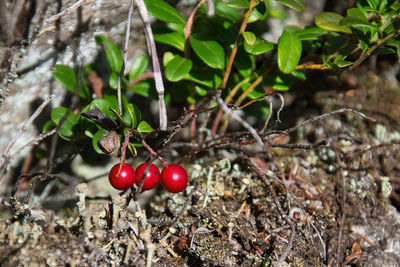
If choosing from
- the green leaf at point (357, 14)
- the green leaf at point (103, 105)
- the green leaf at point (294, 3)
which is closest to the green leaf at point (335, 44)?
the green leaf at point (357, 14)

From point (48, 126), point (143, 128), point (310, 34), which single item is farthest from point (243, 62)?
point (48, 126)

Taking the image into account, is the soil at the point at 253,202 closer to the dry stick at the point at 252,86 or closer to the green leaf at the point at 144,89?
the dry stick at the point at 252,86

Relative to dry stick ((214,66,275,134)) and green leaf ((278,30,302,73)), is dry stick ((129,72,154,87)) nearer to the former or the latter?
dry stick ((214,66,275,134))

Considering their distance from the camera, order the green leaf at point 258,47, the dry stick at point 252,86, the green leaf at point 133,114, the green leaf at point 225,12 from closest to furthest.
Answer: the green leaf at point 133,114
the green leaf at point 258,47
the green leaf at point 225,12
the dry stick at point 252,86

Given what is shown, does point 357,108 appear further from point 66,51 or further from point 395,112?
point 66,51

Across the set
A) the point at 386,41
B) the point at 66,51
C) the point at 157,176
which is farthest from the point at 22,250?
the point at 386,41

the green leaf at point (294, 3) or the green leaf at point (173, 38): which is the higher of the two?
the green leaf at point (294, 3)
